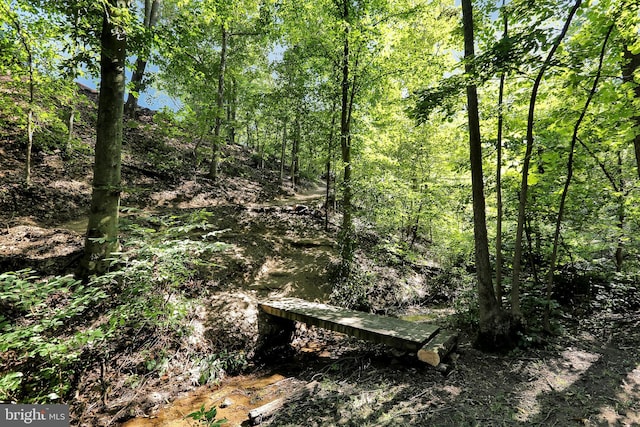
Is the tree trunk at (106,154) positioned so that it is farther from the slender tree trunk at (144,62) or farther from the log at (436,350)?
the slender tree trunk at (144,62)

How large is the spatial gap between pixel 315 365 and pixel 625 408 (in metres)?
3.93

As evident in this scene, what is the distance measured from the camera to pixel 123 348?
4418 mm

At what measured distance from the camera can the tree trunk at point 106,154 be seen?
508 cm

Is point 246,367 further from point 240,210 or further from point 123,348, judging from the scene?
point 240,210

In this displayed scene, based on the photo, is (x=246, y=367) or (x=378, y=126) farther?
(x=378, y=126)

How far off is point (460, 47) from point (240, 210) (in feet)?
25.5

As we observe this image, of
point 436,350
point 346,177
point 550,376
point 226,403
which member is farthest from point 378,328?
point 346,177

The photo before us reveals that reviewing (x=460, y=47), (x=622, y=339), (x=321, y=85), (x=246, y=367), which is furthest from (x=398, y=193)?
(x=246, y=367)

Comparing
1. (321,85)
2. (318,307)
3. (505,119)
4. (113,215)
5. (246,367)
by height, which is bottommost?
(246,367)

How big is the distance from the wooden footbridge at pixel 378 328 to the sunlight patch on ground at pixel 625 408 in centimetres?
167

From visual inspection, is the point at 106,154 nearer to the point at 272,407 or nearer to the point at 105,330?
the point at 105,330

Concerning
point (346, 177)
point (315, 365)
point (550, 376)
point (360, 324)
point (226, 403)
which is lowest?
point (226, 403)

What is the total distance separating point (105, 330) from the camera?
3939 mm

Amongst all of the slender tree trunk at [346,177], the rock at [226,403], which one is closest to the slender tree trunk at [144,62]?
the slender tree trunk at [346,177]
